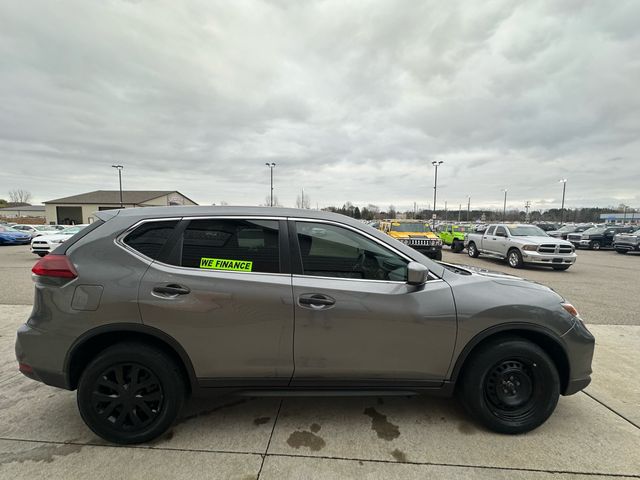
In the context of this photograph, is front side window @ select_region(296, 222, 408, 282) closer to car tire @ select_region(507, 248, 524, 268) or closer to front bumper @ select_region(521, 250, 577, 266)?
front bumper @ select_region(521, 250, 577, 266)

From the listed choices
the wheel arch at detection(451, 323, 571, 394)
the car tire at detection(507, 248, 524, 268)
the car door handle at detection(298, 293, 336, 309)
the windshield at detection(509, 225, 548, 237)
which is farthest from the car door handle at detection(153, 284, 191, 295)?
the windshield at detection(509, 225, 548, 237)

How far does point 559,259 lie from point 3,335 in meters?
14.5

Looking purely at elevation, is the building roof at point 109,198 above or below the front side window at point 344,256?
above

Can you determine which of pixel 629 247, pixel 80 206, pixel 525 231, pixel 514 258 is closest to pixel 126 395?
pixel 514 258

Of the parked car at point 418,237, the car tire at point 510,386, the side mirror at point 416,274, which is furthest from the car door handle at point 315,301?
the parked car at point 418,237

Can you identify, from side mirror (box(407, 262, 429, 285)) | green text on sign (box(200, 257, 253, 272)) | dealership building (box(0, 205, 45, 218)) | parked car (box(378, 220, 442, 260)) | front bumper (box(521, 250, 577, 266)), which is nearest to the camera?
side mirror (box(407, 262, 429, 285))

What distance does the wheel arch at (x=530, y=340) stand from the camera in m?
2.47

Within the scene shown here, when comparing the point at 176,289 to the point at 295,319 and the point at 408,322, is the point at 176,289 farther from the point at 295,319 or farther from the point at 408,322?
the point at 408,322

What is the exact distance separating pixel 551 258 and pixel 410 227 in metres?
5.39

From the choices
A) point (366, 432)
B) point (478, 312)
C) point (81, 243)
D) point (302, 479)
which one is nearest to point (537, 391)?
point (478, 312)

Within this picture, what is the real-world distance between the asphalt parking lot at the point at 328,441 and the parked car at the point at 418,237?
860cm

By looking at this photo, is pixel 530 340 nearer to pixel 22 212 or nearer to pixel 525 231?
pixel 525 231

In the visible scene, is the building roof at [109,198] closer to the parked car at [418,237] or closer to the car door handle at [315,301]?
the parked car at [418,237]

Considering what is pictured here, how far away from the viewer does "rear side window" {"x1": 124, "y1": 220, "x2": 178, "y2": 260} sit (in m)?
2.42
